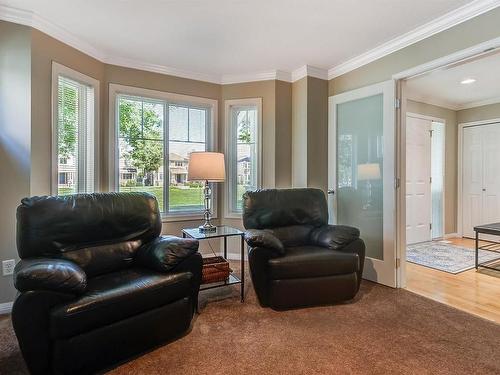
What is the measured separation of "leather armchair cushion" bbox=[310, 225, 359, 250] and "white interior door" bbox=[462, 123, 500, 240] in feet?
12.9

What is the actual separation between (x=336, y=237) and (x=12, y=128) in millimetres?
2960

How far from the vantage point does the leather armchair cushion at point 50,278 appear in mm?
1534

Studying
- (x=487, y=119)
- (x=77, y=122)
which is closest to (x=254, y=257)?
(x=77, y=122)

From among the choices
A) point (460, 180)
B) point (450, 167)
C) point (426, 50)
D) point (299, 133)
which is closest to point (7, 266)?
point (299, 133)

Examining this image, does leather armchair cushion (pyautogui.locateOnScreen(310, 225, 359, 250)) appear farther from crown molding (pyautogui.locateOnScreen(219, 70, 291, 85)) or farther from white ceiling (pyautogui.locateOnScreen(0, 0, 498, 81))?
crown molding (pyautogui.locateOnScreen(219, 70, 291, 85))

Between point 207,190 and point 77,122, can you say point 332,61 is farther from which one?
point 77,122

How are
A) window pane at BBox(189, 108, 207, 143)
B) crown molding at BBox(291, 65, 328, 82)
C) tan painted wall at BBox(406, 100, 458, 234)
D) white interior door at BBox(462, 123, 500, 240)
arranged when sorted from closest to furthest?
crown molding at BBox(291, 65, 328, 82) < window pane at BBox(189, 108, 207, 143) < white interior door at BBox(462, 123, 500, 240) < tan painted wall at BBox(406, 100, 458, 234)

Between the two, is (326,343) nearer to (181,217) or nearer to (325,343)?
(325,343)

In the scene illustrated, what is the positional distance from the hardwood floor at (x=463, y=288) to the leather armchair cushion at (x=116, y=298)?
2.40 meters

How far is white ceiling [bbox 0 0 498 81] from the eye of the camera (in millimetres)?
2344

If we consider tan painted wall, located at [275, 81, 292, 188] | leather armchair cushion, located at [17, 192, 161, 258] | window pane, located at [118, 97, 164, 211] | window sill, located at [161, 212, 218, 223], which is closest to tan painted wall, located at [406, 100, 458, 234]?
tan painted wall, located at [275, 81, 292, 188]

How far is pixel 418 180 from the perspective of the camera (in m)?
4.99

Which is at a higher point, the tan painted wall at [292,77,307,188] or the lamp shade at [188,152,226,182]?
the tan painted wall at [292,77,307,188]

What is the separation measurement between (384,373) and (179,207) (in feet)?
9.35
